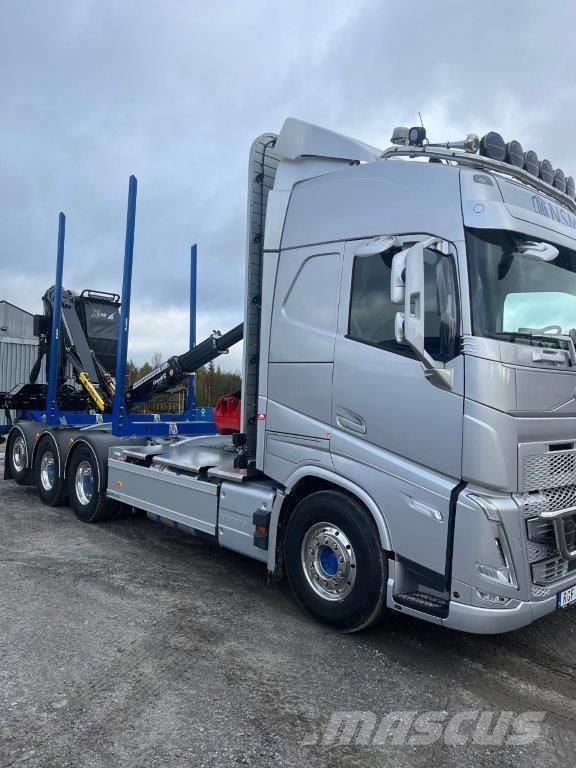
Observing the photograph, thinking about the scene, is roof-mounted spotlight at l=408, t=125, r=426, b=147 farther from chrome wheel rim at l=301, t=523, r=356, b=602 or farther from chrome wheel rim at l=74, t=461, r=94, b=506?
chrome wheel rim at l=74, t=461, r=94, b=506

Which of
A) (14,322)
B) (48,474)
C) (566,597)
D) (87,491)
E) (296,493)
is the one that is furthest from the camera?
(14,322)

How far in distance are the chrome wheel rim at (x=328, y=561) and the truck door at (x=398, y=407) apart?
44cm

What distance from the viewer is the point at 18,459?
9633 mm

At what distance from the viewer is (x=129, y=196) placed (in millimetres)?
7312

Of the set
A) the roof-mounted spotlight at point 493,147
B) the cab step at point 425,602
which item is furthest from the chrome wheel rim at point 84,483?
the roof-mounted spotlight at point 493,147

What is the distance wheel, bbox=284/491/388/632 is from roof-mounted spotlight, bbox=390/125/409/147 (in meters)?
2.74

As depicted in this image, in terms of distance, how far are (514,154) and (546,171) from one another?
17.8 inches

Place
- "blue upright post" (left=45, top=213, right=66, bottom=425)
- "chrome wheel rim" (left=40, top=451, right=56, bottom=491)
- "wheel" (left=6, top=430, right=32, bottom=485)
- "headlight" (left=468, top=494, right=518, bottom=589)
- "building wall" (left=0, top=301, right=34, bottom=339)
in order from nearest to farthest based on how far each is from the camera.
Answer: "headlight" (left=468, top=494, right=518, bottom=589) < "chrome wheel rim" (left=40, top=451, right=56, bottom=491) < "blue upright post" (left=45, top=213, right=66, bottom=425) < "wheel" (left=6, top=430, right=32, bottom=485) < "building wall" (left=0, top=301, right=34, bottom=339)

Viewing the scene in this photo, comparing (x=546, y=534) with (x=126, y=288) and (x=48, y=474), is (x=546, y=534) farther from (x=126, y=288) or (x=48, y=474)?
(x=48, y=474)

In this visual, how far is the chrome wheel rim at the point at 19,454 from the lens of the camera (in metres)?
9.42

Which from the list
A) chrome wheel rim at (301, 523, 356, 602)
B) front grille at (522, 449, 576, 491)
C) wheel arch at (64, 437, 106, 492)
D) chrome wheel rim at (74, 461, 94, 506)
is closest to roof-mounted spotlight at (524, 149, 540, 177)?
front grille at (522, 449, 576, 491)

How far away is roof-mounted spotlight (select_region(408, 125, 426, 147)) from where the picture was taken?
4418mm

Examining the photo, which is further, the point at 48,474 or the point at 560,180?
the point at 48,474

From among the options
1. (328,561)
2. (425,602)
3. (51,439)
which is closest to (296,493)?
(328,561)
